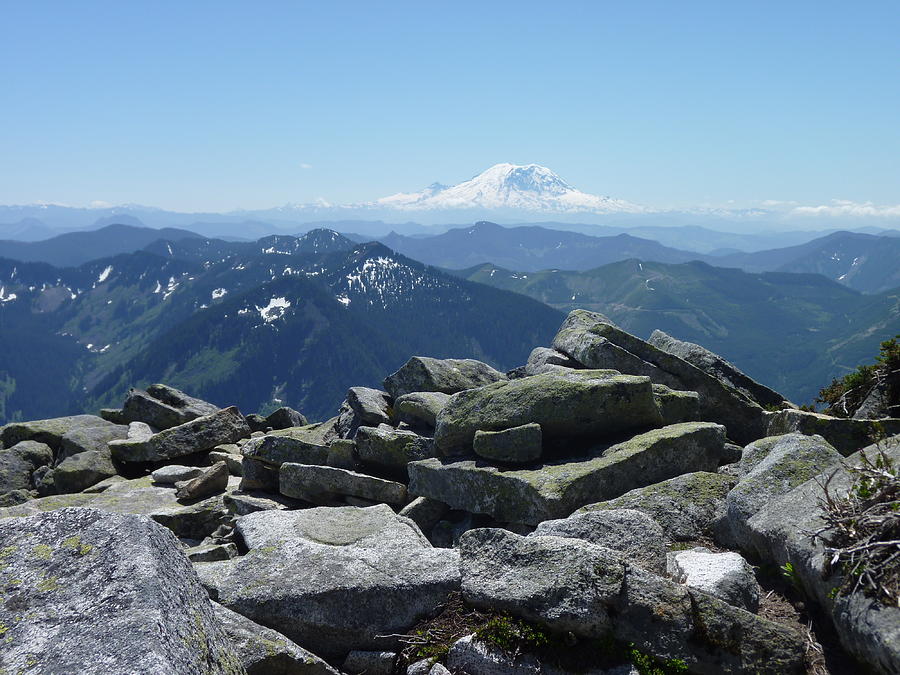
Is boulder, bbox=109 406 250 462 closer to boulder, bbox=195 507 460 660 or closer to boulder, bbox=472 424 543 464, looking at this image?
boulder, bbox=472 424 543 464

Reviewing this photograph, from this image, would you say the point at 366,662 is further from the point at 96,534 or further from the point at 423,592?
the point at 96,534

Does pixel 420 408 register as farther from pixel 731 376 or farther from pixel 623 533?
pixel 731 376

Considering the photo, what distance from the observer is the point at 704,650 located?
7168 millimetres

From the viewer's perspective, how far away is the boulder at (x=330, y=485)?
1480cm

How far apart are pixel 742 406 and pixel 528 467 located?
28.6ft

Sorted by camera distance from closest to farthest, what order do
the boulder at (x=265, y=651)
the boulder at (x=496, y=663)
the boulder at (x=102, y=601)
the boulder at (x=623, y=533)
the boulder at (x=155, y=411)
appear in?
the boulder at (x=102, y=601), the boulder at (x=496, y=663), the boulder at (x=265, y=651), the boulder at (x=623, y=533), the boulder at (x=155, y=411)

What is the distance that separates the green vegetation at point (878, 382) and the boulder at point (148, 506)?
1658cm

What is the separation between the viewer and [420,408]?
688 inches

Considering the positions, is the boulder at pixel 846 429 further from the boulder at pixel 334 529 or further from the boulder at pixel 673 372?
the boulder at pixel 334 529

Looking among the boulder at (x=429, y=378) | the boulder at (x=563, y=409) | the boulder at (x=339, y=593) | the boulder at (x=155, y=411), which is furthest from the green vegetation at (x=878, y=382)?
the boulder at (x=155, y=411)

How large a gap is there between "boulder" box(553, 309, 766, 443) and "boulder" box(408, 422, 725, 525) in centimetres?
448

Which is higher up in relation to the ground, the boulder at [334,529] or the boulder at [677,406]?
the boulder at [677,406]

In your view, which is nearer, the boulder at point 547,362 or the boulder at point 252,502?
the boulder at point 252,502

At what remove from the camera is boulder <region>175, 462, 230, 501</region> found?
18047 millimetres
